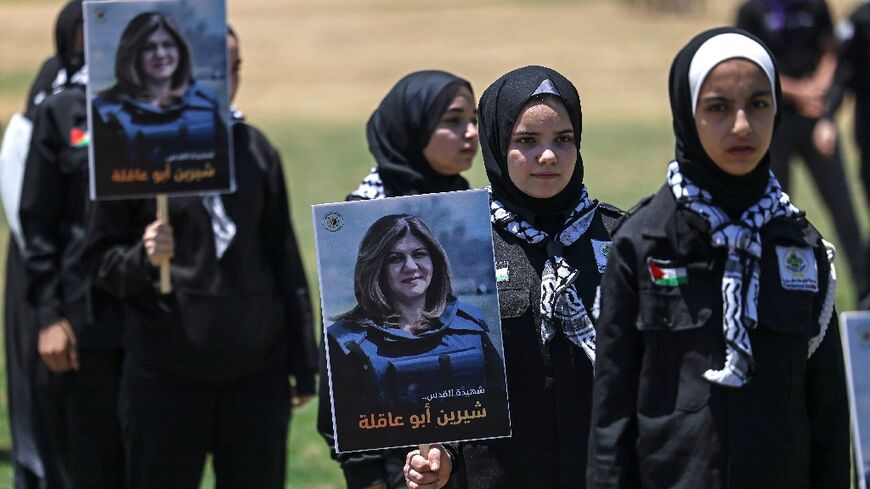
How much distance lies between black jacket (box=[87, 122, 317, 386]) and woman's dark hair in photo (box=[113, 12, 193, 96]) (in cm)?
33

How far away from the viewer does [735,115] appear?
163 inches

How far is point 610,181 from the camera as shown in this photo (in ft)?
62.0

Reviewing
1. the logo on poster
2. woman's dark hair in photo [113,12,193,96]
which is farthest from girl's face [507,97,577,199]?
woman's dark hair in photo [113,12,193,96]

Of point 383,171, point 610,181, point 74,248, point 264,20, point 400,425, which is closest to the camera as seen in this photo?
point 400,425

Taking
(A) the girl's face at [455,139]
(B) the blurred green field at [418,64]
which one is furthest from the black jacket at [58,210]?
(B) the blurred green field at [418,64]

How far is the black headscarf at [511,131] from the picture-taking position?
4707mm

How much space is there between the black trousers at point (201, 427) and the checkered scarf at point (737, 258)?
7.85 feet

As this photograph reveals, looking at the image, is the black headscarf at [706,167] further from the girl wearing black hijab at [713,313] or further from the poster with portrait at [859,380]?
the poster with portrait at [859,380]

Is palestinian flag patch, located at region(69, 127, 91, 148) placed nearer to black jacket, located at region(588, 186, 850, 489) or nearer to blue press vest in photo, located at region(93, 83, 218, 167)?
blue press vest in photo, located at region(93, 83, 218, 167)

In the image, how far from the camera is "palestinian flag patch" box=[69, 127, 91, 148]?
259 inches

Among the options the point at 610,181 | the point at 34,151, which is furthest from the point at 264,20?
the point at 34,151

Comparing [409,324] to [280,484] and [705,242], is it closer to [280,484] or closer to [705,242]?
[705,242]

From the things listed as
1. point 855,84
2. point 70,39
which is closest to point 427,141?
point 70,39

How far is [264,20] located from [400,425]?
32.8m
